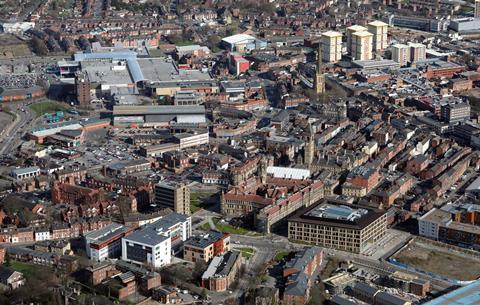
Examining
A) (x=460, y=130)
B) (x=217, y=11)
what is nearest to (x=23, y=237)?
(x=460, y=130)

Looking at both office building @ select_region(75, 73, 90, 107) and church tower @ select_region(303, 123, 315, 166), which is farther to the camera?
office building @ select_region(75, 73, 90, 107)

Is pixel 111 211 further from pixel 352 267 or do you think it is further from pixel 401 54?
pixel 401 54

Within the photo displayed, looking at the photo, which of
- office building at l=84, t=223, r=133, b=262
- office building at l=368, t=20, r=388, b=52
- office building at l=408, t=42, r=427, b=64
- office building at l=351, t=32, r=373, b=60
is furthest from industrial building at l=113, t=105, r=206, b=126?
office building at l=368, t=20, r=388, b=52

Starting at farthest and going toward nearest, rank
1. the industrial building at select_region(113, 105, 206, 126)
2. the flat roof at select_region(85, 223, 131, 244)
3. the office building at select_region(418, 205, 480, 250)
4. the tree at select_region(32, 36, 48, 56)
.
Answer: the tree at select_region(32, 36, 48, 56) < the industrial building at select_region(113, 105, 206, 126) < the office building at select_region(418, 205, 480, 250) < the flat roof at select_region(85, 223, 131, 244)

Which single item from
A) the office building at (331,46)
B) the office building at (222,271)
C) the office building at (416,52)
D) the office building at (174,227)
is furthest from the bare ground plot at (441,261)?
the office building at (331,46)

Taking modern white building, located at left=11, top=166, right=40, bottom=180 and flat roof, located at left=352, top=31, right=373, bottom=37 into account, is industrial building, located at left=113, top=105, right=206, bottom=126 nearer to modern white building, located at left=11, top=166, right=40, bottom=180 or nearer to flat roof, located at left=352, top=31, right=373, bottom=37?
modern white building, located at left=11, top=166, right=40, bottom=180

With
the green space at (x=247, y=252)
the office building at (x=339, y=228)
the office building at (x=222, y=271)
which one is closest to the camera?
the office building at (x=222, y=271)

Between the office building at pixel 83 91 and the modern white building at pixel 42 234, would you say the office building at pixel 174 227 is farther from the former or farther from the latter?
the office building at pixel 83 91

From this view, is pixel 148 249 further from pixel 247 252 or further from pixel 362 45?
pixel 362 45
